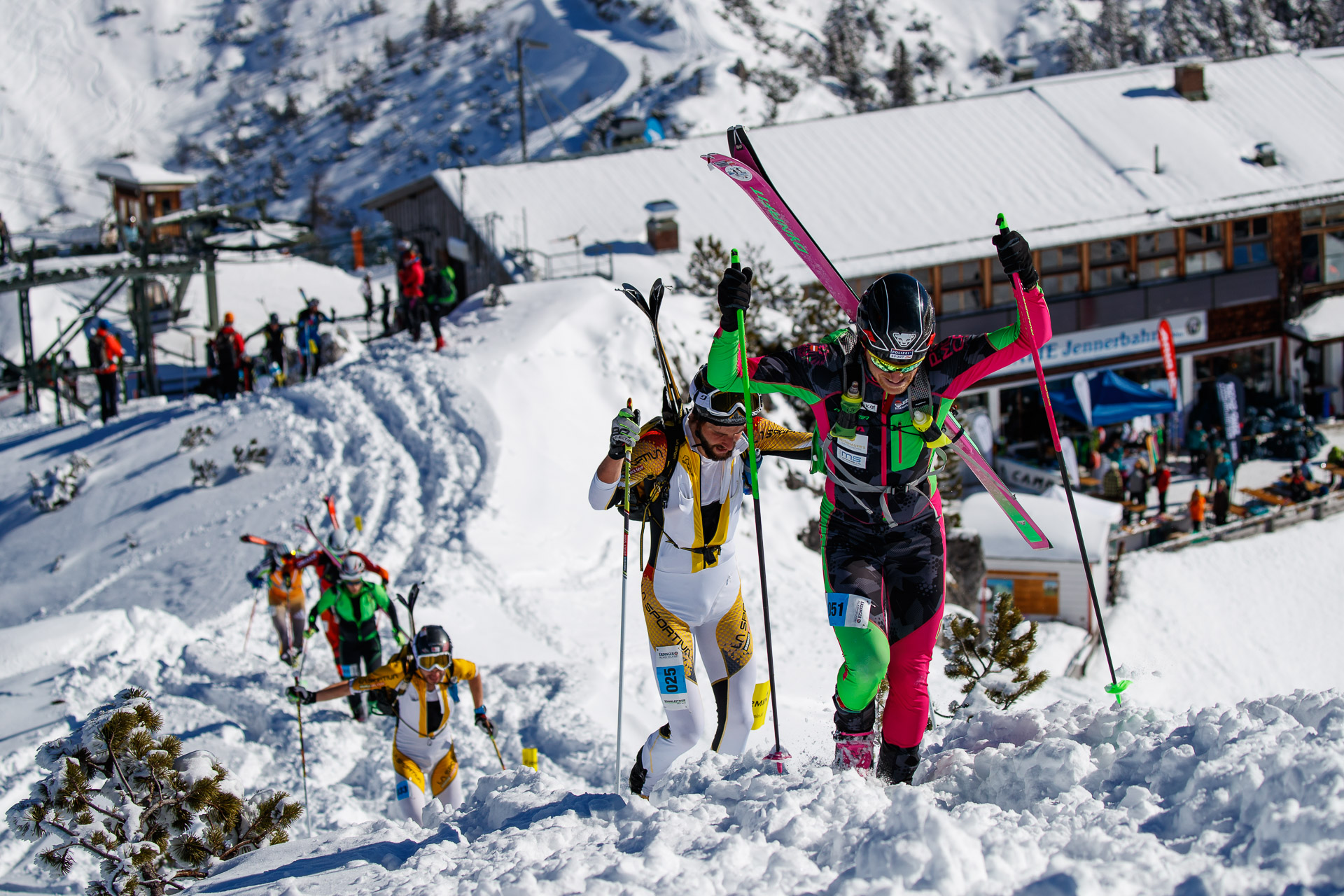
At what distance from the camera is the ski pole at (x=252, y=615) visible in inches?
422

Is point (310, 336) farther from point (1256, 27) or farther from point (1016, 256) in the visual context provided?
point (1256, 27)

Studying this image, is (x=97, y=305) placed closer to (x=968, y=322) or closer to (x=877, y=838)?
(x=968, y=322)

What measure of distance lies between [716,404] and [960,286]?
19758 mm

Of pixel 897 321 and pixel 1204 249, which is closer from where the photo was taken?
pixel 897 321

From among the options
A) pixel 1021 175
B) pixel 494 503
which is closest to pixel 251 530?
pixel 494 503

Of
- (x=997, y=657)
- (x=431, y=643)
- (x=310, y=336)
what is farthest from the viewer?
(x=310, y=336)

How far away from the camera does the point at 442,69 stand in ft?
255

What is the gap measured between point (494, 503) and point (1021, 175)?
18206mm

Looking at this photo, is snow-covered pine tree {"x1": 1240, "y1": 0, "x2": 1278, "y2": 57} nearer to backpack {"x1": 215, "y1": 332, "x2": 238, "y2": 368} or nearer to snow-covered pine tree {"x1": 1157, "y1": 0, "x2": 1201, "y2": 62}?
snow-covered pine tree {"x1": 1157, "y1": 0, "x2": 1201, "y2": 62}

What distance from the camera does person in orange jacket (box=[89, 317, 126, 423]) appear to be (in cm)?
1811

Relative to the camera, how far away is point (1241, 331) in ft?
81.5

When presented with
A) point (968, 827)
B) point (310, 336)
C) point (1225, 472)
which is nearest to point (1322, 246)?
point (1225, 472)

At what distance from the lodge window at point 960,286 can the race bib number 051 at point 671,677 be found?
19539 millimetres

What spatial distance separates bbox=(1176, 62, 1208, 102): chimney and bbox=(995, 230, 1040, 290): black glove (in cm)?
2842
